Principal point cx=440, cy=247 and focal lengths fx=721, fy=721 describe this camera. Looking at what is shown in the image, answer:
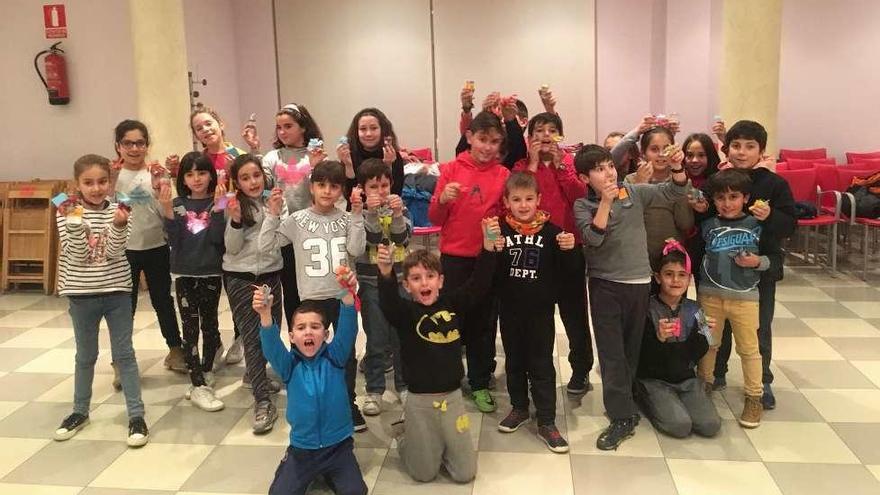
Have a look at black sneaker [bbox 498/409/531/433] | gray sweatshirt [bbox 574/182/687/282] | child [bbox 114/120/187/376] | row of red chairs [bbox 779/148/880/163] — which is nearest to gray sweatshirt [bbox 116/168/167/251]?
child [bbox 114/120/187/376]

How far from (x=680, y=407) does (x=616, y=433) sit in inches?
14.0

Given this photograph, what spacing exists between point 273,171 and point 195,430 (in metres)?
1.41

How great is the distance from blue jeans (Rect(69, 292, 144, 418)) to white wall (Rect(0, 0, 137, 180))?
4.43 m

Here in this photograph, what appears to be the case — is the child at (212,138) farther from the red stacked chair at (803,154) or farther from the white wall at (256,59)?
the red stacked chair at (803,154)

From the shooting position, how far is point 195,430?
3697 millimetres

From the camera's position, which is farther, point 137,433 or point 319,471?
point 137,433

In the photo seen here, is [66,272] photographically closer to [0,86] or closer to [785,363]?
[785,363]

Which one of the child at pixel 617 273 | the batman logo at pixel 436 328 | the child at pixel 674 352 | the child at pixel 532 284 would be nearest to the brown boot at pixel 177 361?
the batman logo at pixel 436 328

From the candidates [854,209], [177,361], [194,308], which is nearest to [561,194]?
[194,308]

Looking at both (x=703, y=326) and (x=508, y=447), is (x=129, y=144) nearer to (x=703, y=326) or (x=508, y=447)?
(x=508, y=447)

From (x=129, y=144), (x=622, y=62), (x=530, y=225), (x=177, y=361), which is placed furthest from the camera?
(x=622, y=62)

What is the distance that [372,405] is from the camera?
12.5 feet

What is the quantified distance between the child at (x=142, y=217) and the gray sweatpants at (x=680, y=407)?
Result: 2755mm

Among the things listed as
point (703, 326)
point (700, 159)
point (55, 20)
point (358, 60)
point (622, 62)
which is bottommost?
point (703, 326)
